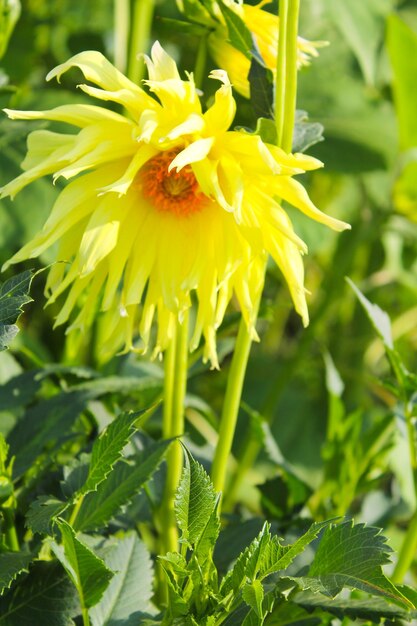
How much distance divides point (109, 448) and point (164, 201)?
0.18 meters

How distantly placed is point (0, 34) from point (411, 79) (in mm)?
592

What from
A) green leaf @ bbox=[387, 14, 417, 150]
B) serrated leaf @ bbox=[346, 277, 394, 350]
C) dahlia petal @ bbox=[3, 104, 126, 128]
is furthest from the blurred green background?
dahlia petal @ bbox=[3, 104, 126, 128]

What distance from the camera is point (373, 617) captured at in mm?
463

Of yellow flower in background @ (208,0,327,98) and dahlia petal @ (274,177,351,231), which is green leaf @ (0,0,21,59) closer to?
yellow flower in background @ (208,0,327,98)

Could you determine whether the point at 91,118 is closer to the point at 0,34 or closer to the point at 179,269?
the point at 179,269

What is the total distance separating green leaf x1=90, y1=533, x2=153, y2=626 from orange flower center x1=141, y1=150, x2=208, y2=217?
221 mm

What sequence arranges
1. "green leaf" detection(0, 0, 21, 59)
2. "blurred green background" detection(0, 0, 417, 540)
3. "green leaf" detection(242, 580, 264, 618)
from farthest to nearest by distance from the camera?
1. "blurred green background" detection(0, 0, 417, 540)
2. "green leaf" detection(0, 0, 21, 59)
3. "green leaf" detection(242, 580, 264, 618)

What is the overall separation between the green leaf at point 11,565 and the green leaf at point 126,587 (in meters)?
0.06

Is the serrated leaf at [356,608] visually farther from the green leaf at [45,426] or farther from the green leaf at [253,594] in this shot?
the green leaf at [45,426]

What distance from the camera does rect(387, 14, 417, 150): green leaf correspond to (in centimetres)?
114

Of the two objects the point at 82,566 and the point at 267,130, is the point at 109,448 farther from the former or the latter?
the point at 267,130

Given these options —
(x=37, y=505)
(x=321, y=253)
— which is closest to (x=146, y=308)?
(x=37, y=505)

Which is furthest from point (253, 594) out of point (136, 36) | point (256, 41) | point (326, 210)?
point (326, 210)

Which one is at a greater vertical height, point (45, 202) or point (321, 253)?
point (45, 202)
